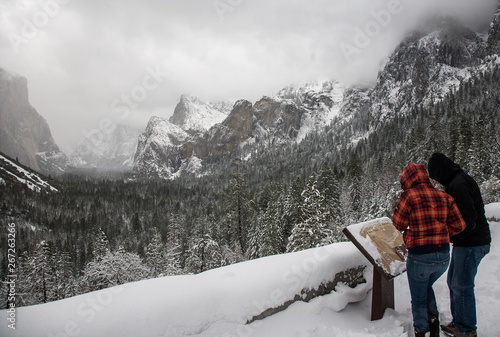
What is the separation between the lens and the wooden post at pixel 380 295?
4.11 meters

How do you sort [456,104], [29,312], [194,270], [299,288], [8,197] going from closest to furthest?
[29,312]
[299,288]
[194,270]
[456,104]
[8,197]

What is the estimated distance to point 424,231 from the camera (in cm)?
323

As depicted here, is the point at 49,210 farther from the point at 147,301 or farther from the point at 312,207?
the point at 147,301

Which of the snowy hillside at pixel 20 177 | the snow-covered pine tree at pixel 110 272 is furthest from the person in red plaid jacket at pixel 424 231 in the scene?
the snowy hillside at pixel 20 177

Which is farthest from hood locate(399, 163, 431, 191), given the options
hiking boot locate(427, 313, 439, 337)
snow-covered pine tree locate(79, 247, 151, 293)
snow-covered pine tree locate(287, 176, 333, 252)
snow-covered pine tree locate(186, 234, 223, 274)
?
snow-covered pine tree locate(79, 247, 151, 293)

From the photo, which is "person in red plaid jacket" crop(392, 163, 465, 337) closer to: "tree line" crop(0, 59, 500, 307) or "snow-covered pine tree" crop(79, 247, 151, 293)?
"tree line" crop(0, 59, 500, 307)

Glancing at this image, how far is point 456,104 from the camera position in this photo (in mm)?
85812

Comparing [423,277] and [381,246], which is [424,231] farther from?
[381,246]

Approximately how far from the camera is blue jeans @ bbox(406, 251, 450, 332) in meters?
3.27

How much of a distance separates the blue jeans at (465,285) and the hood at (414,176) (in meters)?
1.14

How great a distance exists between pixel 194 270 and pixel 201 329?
20.6m

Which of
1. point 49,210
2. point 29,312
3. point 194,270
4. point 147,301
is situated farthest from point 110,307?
point 49,210

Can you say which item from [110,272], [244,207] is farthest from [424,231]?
[110,272]

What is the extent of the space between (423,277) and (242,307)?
252 cm
